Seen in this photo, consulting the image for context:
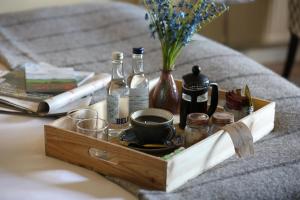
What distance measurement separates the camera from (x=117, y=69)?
126 cm

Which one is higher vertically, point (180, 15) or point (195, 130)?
point (180, 15)

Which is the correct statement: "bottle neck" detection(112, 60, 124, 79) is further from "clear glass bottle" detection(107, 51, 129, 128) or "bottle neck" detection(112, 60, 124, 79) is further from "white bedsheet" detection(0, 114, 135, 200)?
"white bedsheet" detection(0, 114, 135, 200)

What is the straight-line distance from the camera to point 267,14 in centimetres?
340

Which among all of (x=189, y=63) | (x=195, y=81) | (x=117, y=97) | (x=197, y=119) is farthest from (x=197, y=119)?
(x=189, y=63)

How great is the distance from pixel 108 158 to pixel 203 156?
0.19 meters

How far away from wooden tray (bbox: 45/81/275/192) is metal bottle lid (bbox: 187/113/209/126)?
5cm

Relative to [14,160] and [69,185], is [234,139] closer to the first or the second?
[69,185]

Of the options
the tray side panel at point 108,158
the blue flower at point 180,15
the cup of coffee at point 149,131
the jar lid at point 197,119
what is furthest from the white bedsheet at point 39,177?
the blue flower at point 180,15

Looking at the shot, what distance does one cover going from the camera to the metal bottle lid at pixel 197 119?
45.7 inches

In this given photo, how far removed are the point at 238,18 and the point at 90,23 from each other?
57.2 inches

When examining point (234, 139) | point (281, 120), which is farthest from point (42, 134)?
point (281, 120)

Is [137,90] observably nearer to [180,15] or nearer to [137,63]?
[137,63]

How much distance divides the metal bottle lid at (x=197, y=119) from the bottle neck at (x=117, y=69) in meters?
0.20

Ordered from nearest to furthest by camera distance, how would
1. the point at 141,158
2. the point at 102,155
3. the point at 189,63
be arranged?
the point at 141,158
the point at 102,155
the point at 189,63
